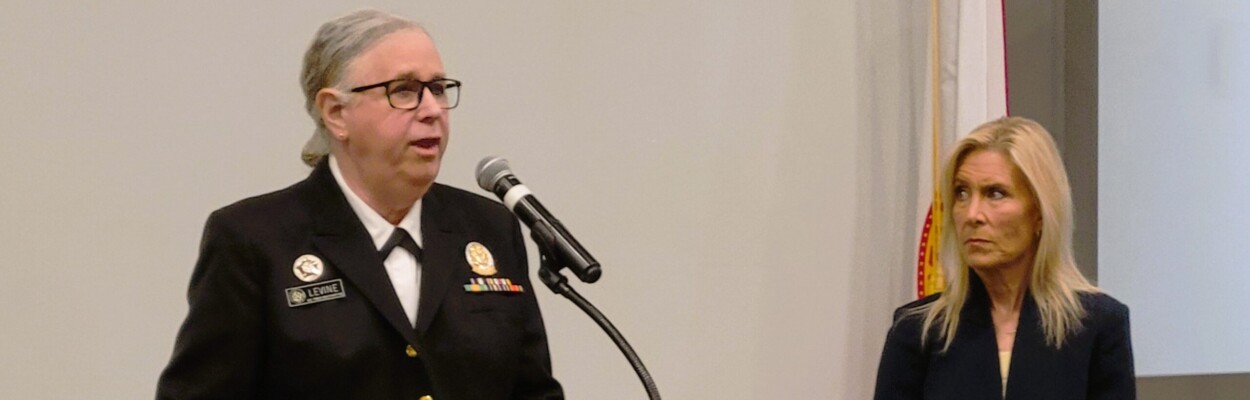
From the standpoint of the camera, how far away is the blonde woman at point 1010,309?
2611mm

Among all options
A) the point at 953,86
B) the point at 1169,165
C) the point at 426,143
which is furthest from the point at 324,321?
the point at 1169,165

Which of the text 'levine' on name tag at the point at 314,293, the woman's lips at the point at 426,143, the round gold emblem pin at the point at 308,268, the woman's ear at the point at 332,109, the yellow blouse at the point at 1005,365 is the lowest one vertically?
the yellow blouse at the point at 1005,365

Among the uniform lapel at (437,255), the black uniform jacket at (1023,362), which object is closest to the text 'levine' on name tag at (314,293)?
the uniform lapel at (437,255)

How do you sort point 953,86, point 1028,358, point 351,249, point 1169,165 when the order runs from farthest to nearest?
point 1169,165 < point 953,86 < point 1028,358 < point 351,249

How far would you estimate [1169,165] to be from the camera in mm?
4156

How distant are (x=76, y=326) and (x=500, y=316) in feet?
3.87

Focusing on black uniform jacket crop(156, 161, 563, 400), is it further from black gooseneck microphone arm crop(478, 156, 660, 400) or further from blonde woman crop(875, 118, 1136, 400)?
blonde woman crop(875, 118, 1136, 400)

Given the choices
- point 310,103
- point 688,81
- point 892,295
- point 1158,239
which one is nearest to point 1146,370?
point 1158,239

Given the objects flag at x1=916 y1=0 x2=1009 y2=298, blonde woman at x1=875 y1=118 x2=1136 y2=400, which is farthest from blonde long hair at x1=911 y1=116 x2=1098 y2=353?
flag at x1=916 y1=0 x2=1009 y2=298

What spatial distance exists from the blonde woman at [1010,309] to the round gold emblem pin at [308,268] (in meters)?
1.30

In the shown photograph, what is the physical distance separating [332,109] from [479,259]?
1.04 ft

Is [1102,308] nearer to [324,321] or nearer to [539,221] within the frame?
[539,221]

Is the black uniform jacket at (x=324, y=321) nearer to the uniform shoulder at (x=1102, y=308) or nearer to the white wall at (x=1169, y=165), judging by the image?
the uniform shoulder at (x=1102, y=308)

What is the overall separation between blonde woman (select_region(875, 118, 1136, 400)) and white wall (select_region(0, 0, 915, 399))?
0.88 metres
